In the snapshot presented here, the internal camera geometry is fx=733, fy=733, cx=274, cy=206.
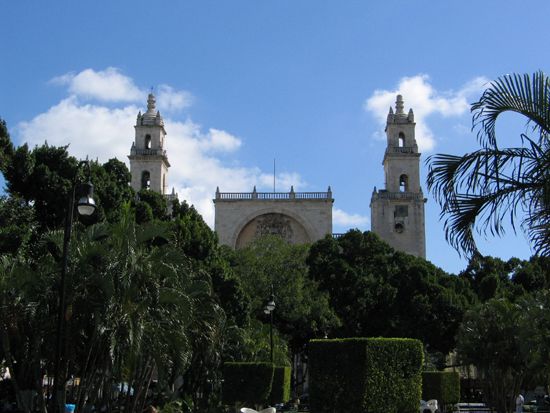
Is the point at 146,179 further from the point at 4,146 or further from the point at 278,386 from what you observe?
the point at 4,146

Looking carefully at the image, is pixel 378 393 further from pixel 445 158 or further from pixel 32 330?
pixel 445 158

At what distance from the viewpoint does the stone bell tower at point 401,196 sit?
59.4 m

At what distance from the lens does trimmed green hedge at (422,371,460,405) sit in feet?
96.5

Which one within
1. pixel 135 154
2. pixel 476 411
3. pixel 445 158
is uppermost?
pixel 135 154

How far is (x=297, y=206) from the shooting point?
194 ft

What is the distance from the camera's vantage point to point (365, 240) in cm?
4362

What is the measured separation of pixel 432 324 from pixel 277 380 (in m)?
16.7

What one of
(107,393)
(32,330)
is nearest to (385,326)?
(107,393)

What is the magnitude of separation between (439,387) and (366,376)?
613 inches

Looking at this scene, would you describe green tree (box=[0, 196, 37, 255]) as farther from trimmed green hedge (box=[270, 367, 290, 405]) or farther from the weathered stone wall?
the weathered stone wall

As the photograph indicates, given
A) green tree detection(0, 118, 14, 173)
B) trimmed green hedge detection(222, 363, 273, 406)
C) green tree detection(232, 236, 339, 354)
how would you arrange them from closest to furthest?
green tree detection(0, 118, 14, 173), trimmed green hedge detection(222, 363, 273, 406), green tree detection(232, 236, 339, 354)

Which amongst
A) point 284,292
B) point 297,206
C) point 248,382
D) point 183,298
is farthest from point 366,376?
point 297,206

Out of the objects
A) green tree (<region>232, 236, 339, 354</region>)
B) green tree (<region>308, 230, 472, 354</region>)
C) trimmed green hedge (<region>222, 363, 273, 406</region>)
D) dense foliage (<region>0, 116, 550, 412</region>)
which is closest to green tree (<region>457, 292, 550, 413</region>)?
dense foliage (<region>0, 116, 550, 412</region>)

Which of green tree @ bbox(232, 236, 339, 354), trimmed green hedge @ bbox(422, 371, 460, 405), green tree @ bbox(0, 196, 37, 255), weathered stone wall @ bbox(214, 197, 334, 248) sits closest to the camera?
green tree @ bbox(0, 196, 37, 255)
